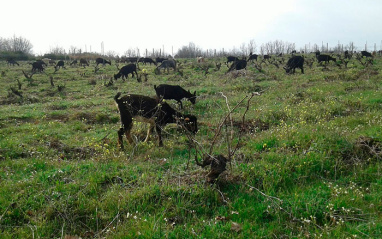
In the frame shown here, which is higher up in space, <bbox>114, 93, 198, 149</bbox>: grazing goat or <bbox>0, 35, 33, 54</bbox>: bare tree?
<bbox>0, 35, 33, 54</bbox>: bare tree

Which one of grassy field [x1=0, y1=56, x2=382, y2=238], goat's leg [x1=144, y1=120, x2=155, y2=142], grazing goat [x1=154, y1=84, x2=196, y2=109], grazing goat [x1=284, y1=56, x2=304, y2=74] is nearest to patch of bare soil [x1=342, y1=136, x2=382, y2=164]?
grassy field [x1=0, y1=56, x2=382, y2=238]

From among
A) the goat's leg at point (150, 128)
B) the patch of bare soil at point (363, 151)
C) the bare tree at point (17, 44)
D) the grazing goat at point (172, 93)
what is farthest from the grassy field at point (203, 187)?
the bare tree at point (17, 44)

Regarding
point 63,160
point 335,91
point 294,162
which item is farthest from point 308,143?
point 335,91

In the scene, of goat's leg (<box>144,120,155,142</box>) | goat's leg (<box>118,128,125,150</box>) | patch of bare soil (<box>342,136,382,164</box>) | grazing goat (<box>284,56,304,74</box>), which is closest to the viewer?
patch of bare soil (<box>342,136,382,164</box>)

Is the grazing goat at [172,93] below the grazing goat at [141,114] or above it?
above

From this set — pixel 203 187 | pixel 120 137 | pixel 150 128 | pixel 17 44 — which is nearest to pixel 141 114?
pixel 150 128

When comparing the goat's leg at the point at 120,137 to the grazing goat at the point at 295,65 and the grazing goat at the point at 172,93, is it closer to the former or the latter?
the grazing goat at the point at 172,93

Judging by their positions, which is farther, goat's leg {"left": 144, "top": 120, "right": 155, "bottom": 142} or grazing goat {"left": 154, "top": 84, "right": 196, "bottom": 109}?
grazing goat {"left": 154, "top": 84, "right": 196, "bottom": 109}

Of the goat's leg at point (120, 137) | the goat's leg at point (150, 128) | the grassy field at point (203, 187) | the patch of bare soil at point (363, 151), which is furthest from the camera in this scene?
the goat's leg at point (150, 128)

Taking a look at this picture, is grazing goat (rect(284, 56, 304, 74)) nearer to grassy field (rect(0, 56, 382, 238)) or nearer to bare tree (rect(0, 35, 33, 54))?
grassy field (rect(0, 56, 382, 238))

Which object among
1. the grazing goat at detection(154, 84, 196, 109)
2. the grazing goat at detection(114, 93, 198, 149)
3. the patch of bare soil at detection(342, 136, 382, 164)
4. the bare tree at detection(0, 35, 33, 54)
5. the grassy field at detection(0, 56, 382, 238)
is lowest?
the grassy field at detection(0, 56, 382, 238)

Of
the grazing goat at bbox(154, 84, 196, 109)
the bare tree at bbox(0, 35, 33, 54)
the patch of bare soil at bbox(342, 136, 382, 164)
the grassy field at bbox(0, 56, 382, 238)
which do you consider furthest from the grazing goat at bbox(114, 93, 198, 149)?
the bare tree at bbox(0, 35, 33, 54)

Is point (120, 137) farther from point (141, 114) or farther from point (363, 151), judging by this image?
Answer: point (363, 151)

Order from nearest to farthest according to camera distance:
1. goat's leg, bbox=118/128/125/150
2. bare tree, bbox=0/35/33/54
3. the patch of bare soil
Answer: the patch of bare soil, goat's leg, bbox=118/128/125/150, bare tree, bbox=0/35/33/54
